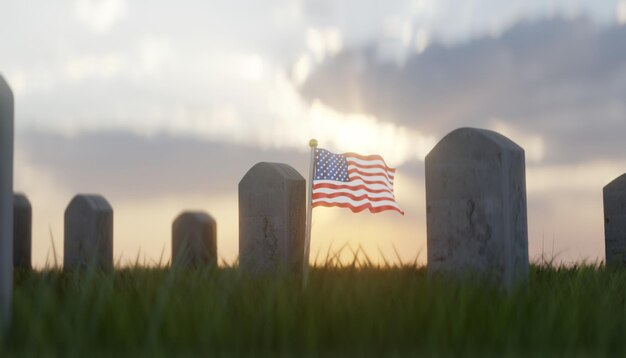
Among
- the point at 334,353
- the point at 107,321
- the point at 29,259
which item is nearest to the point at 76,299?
the point at 107,321

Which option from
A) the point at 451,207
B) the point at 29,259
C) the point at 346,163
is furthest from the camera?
the point at 29,259

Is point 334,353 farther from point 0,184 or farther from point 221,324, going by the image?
point 0,184

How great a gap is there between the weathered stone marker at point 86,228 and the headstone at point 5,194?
643 cm

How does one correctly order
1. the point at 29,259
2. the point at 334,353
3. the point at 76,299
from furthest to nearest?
the point at 29,259
the point at 76,299
the point at 334,353

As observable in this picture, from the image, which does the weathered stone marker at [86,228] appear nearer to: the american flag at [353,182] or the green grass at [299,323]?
the american flag at [353,182]

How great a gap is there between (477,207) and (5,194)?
4430 mm

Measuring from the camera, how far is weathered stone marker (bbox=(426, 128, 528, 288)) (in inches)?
291

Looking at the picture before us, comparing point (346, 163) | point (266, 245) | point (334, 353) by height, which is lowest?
point (334, 353)

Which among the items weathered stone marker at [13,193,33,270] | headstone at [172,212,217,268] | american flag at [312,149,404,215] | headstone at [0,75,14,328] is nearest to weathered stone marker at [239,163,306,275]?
american flag at [312,149,404,215]

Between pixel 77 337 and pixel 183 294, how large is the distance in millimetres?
1156

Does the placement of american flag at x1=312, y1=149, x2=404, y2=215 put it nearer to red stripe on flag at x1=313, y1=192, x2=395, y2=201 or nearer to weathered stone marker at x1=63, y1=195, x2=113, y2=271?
red stripe on flag at x1=313, y1=192, x2=395, y2=201

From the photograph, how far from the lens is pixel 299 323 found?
504 centimetres

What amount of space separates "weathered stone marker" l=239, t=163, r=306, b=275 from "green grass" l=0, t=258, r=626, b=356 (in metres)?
3.59

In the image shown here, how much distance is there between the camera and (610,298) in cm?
664
